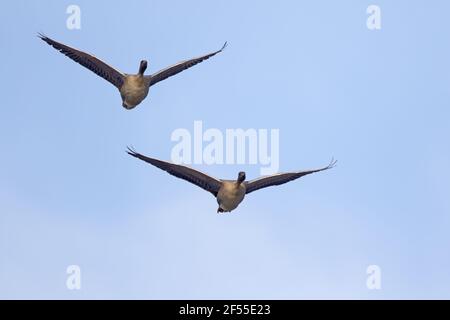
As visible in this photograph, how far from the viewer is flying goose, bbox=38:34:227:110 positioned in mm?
28844

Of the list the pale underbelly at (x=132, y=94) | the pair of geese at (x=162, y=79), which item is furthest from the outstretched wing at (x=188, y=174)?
the pale underbelly at (x=132, y=94)

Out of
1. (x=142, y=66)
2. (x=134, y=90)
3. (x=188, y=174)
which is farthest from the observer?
(x=142, y=66)

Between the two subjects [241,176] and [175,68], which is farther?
[175,68]

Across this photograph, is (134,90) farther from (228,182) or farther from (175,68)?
(228,182)

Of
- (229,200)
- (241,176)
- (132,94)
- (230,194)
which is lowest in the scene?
(229,200)

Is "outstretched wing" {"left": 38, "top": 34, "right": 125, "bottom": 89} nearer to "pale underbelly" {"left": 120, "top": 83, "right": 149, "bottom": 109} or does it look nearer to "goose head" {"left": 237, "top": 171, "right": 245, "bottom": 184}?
"pale underbelly" {"left": 120, "top": 83, "right": 149, "bottom": 109}

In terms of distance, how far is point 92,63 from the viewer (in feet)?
95.6

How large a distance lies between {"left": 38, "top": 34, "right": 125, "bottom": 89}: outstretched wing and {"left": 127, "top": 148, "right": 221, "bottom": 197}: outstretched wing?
132 inches

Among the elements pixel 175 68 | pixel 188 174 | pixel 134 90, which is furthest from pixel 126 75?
pixel 188 174

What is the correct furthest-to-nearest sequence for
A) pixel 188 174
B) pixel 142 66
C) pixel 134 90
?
pixel 142 66, pixel 134 90, pixel 188 174

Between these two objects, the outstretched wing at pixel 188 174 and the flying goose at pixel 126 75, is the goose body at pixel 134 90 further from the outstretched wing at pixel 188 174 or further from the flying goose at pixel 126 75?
the outstretched wing at pixel 188 174

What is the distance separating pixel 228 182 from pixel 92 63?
4527mm

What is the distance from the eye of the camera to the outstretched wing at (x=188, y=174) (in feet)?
86.0
